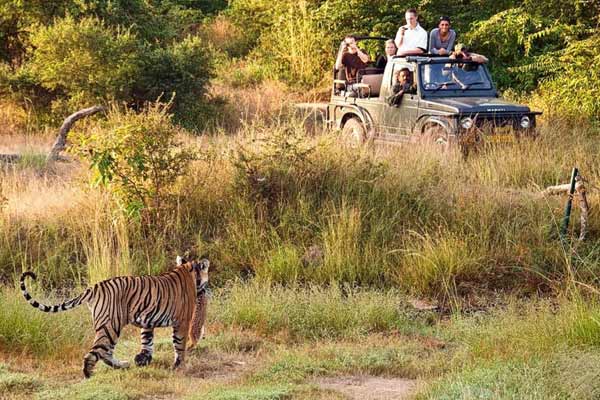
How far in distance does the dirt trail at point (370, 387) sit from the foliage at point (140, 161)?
4.38 meters

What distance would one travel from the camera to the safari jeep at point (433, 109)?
44.0 ft

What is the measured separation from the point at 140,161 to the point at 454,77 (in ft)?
17.7

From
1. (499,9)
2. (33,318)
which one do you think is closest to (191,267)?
(33,318)

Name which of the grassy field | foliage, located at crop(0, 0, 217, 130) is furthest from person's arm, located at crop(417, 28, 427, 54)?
foliage, located at crop(0, 0, 217, 130)

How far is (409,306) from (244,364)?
2.48 metres

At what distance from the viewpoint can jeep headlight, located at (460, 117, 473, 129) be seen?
13.3 m

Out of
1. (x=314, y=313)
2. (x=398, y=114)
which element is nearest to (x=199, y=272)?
(x=314, y=313)

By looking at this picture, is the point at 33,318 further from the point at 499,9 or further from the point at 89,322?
the point at 499,9

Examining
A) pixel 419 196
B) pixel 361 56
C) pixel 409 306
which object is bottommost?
pixel 409 306

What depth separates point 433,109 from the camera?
13844mm

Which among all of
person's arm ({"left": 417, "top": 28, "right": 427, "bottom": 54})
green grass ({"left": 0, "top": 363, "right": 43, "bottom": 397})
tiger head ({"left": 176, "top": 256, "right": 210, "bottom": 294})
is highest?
person's arm ({"left": 417, "top": 28, "right": 427, "bottom": 54})

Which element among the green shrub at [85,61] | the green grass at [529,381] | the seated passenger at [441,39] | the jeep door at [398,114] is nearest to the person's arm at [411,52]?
the seated passenger at [441,39]

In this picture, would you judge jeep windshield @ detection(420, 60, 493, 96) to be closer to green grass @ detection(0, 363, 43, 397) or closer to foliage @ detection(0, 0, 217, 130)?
foliage @ detection(0, 0, 217, 130)

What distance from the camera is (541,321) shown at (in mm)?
7605
